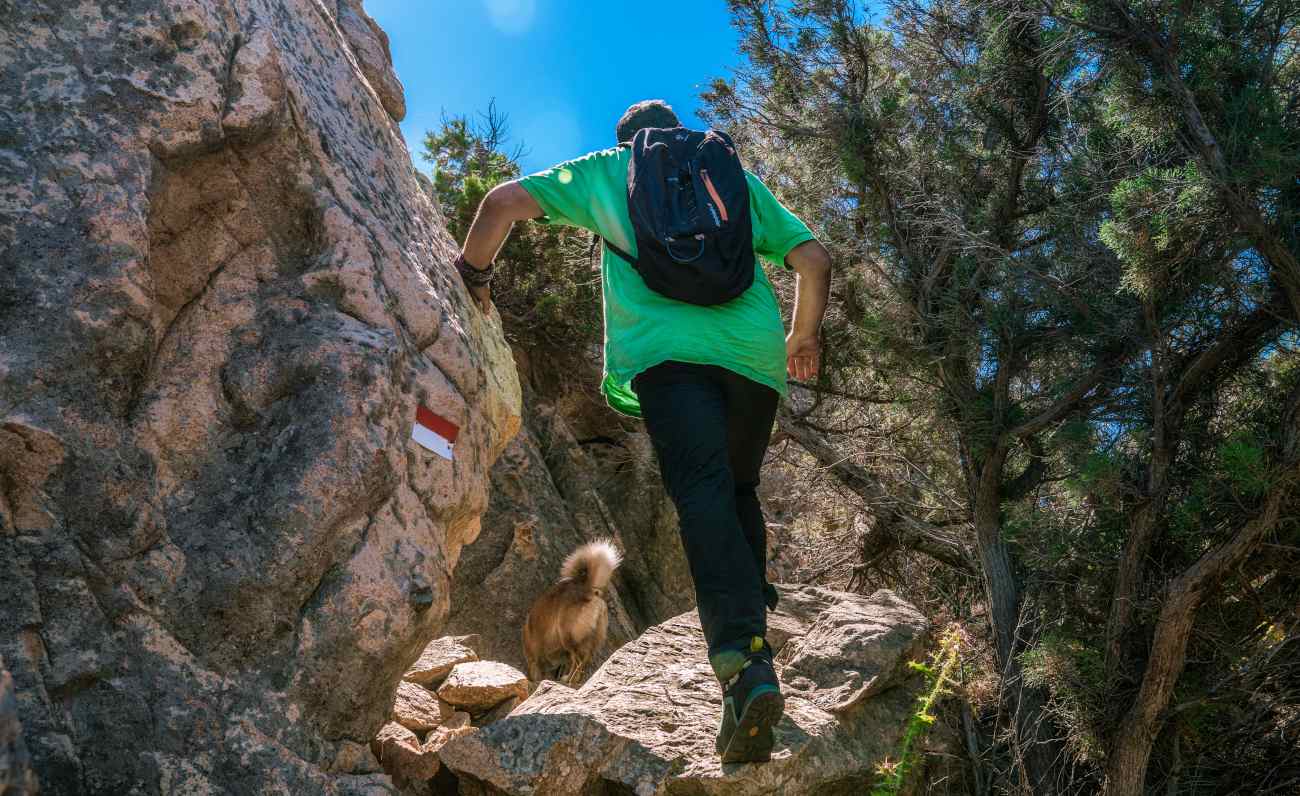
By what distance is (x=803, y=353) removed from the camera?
4.25 meters

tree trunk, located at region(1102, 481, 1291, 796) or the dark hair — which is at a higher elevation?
the dark hair

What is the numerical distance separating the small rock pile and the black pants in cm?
129

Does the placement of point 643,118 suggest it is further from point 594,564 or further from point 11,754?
point 594,564

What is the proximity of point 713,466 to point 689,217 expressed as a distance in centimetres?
89

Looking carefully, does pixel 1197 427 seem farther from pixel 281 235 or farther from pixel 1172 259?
pixel 281 235

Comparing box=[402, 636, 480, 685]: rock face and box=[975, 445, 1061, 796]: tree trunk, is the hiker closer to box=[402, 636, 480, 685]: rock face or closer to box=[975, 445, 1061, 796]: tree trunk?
box=[975, 445, 1061, 796]: tree trunk

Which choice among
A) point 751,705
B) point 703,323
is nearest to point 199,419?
point 703,323

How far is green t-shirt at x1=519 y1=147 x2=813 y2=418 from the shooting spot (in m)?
3.58

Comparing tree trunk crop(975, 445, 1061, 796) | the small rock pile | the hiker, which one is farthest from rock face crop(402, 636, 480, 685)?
tree trunk crop(975, 445, 1061, 796)

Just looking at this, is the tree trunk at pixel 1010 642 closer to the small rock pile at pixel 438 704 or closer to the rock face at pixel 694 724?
the rock face at pixel 694 724

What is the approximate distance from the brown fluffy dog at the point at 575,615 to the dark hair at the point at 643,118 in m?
3.88

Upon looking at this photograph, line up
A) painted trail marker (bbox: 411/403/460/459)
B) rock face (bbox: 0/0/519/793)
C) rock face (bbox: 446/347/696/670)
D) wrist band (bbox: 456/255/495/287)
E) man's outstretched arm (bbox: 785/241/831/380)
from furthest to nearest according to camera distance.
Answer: rock face (bbox: 446/347/696/670), wrist band (bbox: 456/255/495/287), man's outstretched arm (bbox: 785/241/831/380), painted trail marker (bbox: 411/403/460/459), rock face (bbox: 0/0/519/793)

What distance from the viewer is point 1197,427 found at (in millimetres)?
4188

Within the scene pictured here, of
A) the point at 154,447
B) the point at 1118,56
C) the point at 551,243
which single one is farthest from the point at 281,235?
the point at 551,243
